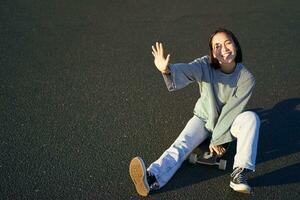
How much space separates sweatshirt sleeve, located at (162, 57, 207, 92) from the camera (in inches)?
105

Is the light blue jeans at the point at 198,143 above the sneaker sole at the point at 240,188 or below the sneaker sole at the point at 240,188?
above

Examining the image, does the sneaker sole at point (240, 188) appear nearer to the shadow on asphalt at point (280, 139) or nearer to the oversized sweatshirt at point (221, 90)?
the shadow on asphalt at point (280, 139)

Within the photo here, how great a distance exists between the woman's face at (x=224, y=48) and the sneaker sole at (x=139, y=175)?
866mm

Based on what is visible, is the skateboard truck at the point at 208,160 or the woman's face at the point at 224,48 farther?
the skateboard truck at the point at 208,160

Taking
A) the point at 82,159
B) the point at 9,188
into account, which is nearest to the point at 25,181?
the point at 9,188

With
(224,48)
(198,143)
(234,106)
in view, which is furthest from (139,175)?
(224,48)

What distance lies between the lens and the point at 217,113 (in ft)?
9.83

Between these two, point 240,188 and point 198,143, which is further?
point 198,143

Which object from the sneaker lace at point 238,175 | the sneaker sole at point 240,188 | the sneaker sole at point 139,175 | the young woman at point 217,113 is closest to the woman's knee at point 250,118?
the young woman at point 217,113

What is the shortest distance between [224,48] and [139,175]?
1005 mm

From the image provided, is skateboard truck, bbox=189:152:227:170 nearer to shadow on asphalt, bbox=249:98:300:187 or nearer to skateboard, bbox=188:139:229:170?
skateboard, bbox=188:139:229:170

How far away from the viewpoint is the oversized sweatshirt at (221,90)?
284 centimetres

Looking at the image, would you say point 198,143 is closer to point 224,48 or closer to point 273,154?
point 273,154

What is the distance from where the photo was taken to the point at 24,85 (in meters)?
3.97
